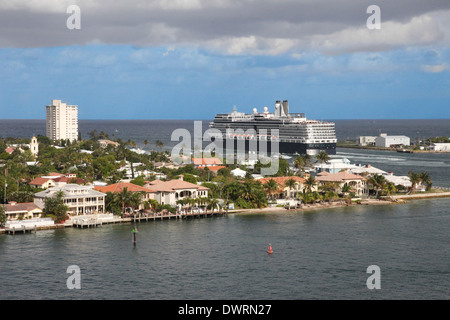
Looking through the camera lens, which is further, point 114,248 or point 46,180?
point 46,180

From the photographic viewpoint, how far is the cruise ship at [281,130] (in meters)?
136

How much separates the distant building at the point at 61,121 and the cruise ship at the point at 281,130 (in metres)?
38.0

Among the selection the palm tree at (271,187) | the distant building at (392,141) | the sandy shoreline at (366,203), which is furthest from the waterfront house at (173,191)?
the distant building at (392,141)

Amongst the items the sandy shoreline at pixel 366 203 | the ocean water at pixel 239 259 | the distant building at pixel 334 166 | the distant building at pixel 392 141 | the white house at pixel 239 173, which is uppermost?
the distant building at pixel 392 141

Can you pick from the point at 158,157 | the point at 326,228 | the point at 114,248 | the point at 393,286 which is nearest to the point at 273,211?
the point at 326,228

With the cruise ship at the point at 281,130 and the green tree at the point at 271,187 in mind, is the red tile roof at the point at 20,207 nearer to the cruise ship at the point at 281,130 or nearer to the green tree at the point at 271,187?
the green tree at the point at 271,187

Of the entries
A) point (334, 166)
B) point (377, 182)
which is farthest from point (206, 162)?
point (377, 182)

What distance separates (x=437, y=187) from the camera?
76.4m

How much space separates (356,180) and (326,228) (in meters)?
21.3

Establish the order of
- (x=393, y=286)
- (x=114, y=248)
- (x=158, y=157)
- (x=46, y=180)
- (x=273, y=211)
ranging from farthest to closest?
(x=158, y=157) < (x=46, y=180) < (x=273, y=211) < (x=114, y=248) < (x=393, y=286)

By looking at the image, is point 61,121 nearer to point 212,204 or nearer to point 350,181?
point 350,181
